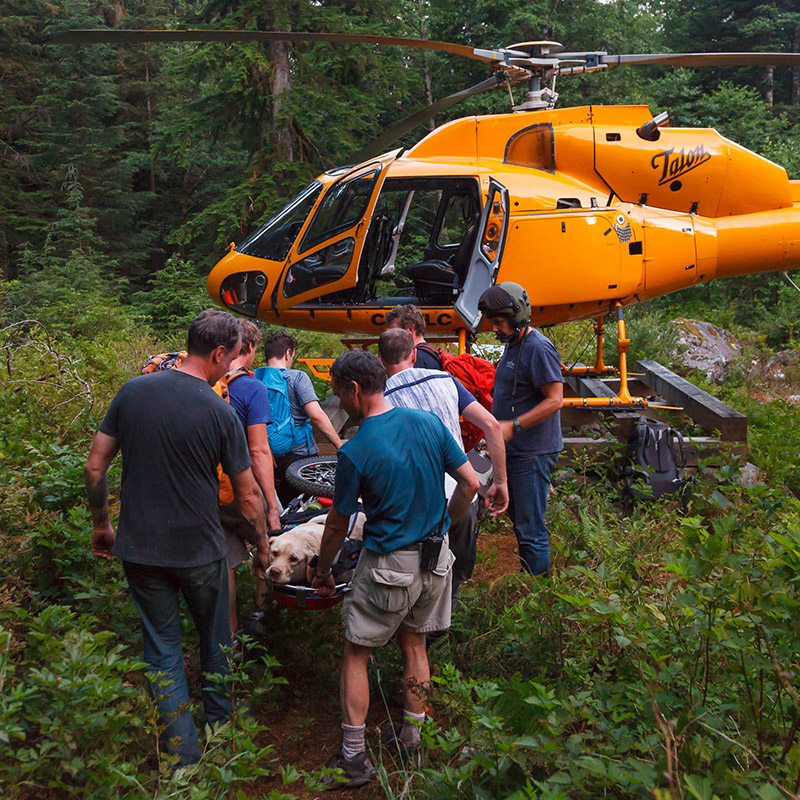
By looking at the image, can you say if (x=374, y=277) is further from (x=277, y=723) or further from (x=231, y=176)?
(x=231, y=176)

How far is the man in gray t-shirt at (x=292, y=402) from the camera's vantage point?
440 centimetres

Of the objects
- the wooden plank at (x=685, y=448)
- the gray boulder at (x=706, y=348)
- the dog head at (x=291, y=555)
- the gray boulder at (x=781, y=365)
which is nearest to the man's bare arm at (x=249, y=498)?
the dog head at (x=291, y=555)

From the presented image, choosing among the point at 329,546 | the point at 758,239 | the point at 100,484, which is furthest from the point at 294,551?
the point at 758,239

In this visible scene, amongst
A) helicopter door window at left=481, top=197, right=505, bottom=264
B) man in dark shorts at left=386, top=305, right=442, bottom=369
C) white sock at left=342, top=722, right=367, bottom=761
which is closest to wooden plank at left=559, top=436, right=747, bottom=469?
helicopter door window at left=481, top=197, right=505, bottom=264

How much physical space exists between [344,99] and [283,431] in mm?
11570

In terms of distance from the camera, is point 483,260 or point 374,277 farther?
point 374,277

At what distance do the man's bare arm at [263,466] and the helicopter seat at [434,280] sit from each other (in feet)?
13.1

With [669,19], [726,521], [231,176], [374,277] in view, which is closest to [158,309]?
[231,176]

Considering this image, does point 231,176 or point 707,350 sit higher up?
point 231,176

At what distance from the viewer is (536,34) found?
843 inches

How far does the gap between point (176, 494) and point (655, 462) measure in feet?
13.7

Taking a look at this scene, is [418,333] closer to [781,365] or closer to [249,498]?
[249,498]

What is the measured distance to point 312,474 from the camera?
4.34 meters

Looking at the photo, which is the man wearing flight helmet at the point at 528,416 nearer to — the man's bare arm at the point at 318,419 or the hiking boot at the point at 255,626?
the man's bare arm at the point at 318,419
